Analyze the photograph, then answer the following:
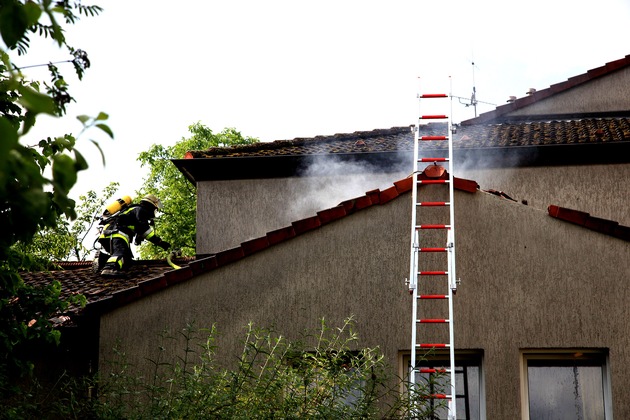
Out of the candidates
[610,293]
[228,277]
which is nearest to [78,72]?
[228,277]

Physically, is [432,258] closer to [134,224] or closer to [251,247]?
[251,247]

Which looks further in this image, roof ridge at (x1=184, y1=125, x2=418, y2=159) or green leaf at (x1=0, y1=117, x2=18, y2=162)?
roof ridge at (x1=184, y1=125, x2=418, y2=159)

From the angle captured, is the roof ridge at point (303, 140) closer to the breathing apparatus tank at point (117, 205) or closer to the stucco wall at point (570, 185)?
the breathing apparatus tank at point (117, 205)

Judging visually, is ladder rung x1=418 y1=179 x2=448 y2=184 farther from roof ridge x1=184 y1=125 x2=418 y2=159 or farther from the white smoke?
roof ridge x1=184 y1=125 x2=418 y2=159

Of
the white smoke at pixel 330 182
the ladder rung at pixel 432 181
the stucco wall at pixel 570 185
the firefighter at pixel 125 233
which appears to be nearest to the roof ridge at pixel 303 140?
the white smoke at pixel 330 182

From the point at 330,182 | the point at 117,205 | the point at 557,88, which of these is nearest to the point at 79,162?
the point at 117,205

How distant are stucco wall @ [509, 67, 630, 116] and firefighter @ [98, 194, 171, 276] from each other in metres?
7.58

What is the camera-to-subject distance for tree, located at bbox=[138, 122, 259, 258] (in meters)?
34.5

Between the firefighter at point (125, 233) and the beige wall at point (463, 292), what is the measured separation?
4.52 metres

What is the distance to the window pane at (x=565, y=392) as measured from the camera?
978 centimetres

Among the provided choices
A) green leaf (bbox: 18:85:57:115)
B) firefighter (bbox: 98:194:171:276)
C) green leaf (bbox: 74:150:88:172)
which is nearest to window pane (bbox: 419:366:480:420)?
firefighter (bbox: 98:194:171:276)

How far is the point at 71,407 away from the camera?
6.70 m

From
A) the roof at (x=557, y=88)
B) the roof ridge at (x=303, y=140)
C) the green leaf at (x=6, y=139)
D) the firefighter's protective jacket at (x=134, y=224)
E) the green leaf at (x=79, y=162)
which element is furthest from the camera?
the roof at (x=557, y=88)

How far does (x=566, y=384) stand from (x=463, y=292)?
142cm
